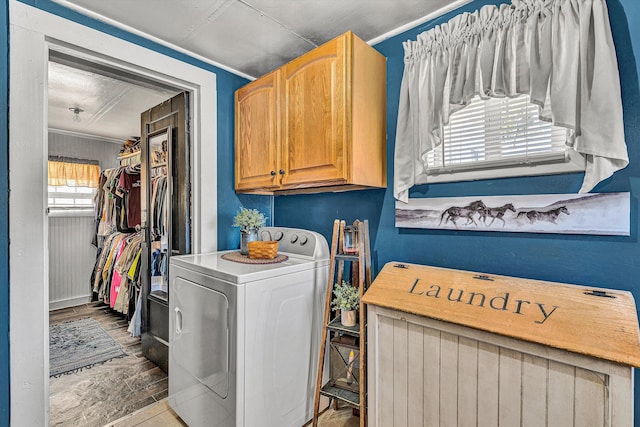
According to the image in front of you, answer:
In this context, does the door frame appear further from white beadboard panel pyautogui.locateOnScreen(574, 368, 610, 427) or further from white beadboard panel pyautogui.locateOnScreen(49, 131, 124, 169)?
white beadboard panel pyautogui.locateOnScreen(49, 131, 124, 169)

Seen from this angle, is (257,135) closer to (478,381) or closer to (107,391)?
(478,381)

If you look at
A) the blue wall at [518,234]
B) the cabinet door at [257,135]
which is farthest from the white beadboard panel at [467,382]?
the cabinet door at [257,135]

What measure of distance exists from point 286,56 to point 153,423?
251 cm

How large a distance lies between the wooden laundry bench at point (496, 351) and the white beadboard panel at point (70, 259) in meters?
4.39

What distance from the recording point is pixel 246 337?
5.00ft

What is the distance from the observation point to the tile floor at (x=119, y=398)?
1916 millimetres

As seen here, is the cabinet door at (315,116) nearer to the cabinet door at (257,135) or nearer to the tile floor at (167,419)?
the cabinet door at (257,135)

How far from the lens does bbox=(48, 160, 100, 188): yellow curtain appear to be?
392 cm

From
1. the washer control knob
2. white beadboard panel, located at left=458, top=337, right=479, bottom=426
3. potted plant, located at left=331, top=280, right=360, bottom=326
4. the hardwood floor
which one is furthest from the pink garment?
white beadboard panel, located at left=458, top=337, right=479, bottom=426

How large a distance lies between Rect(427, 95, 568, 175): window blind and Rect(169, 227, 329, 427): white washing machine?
0.96 metres

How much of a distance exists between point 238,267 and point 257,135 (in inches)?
35.9

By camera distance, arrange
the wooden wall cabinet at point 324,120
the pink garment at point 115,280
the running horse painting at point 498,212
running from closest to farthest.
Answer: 1. the running horse painting at point 498,212
2. the wooden wall cabinet at point 324,120
3. the pink garment at point 115,280

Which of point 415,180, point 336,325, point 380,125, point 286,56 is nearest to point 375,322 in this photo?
point 336,325

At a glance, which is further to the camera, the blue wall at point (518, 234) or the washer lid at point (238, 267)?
the washer lid at point (238, 267)
